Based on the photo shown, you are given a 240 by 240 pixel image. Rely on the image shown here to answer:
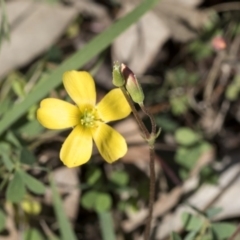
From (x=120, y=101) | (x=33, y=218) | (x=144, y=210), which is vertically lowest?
(x=144, y=210)

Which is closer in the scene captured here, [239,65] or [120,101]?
[120,101]

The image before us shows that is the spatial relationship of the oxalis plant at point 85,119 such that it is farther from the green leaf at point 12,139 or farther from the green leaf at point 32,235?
the green leaf at point 32,235

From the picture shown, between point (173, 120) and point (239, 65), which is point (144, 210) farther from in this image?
point (239, 65)

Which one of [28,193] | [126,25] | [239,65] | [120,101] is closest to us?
[120,101]

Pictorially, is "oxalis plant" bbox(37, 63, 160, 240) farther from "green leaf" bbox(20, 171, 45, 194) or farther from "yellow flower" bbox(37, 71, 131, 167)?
"green leaf" bbox(20, 171, 45, 194)

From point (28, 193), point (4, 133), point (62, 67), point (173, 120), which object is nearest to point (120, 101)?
point (62, 67)

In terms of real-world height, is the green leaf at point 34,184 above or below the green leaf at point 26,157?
below

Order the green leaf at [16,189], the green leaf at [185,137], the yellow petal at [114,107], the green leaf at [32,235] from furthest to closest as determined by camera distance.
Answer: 1. the green leaf at [185,137]
2. the green leaf at [32,235]
3. the green leaf at [16,189]
4. the yellow petal at [114,107]

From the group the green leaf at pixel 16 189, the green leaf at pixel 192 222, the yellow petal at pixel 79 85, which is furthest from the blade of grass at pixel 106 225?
the yellow petal at pixel 79 85
